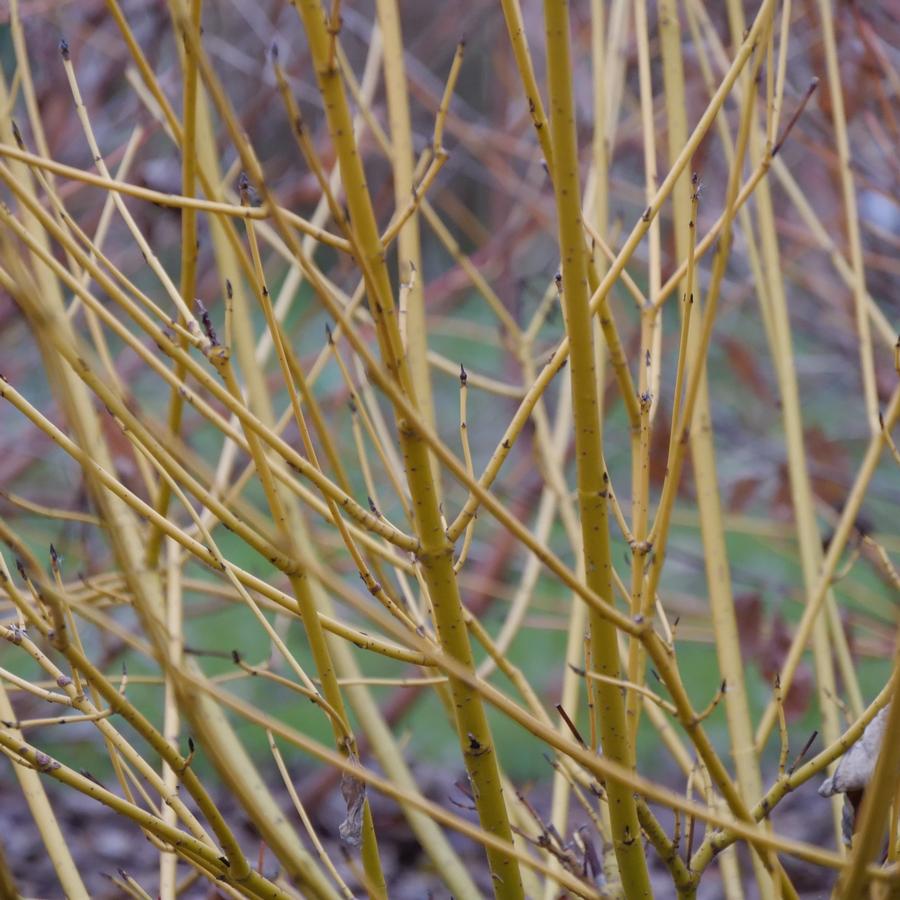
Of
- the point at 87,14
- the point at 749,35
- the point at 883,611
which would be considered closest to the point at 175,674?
the point at 749,35

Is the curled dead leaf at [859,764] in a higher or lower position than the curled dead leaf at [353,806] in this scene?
higher

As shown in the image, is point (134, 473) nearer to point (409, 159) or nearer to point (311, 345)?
point (409, 159)

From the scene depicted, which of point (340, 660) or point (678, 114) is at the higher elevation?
point (678, 114)

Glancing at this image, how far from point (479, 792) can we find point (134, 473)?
4.81 ft

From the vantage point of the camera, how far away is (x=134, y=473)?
7.48ft

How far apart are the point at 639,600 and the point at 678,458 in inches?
7.2

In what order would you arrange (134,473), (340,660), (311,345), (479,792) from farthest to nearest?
(311,345), (134,473), (340,660), (479,792)

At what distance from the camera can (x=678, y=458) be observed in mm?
911

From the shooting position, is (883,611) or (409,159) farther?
(883,611)

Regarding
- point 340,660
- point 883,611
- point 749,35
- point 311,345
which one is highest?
point 749,35

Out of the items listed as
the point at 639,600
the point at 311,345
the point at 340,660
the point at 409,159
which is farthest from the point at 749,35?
the point at 311,345

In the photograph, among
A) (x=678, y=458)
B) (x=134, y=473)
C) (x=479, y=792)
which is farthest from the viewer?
(x=134, y=473)

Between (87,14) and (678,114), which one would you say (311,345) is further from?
(678,114)

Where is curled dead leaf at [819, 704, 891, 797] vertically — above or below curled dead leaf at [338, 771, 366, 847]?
above
